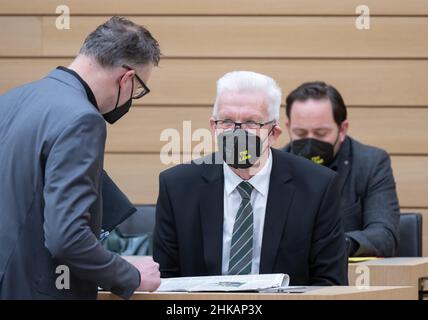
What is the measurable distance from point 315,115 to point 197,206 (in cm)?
172

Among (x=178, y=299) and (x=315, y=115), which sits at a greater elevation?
(x=315, y=115)

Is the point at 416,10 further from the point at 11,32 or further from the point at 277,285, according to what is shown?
the point at 277,285

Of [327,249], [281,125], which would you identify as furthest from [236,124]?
[281,125]

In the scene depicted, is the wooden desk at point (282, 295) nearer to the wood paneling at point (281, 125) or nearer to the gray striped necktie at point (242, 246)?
the gray striped necktie at point (242, 246)

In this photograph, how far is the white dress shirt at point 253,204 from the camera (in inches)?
137

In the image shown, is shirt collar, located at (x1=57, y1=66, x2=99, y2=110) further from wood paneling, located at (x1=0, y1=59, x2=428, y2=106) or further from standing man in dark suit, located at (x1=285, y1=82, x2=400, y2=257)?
wood paneling, located at (x1=0, y1=59, x2=428, y2=106)

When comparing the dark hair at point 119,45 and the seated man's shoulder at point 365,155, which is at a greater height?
the dark hair at point 119,45

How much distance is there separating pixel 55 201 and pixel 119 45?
1.93ft

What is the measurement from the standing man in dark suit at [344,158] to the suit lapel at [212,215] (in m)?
1.46

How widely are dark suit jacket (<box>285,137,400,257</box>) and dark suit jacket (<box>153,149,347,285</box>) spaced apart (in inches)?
51.5

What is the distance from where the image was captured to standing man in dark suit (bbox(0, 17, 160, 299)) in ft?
8.71

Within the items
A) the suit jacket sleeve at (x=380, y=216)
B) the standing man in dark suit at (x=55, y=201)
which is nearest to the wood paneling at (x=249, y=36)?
the suit jacket sleeve at (x=380, y=216)

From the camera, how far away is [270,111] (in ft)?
11.9
